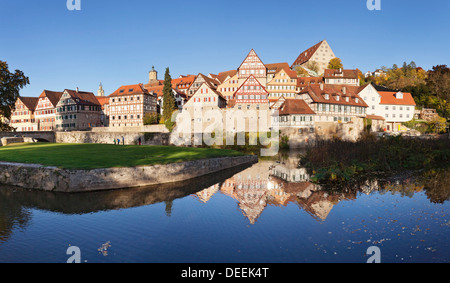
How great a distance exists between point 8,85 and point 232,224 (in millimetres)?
46229

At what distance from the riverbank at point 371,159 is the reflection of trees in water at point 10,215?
19.9 m

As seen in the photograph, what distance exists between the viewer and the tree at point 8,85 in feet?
142

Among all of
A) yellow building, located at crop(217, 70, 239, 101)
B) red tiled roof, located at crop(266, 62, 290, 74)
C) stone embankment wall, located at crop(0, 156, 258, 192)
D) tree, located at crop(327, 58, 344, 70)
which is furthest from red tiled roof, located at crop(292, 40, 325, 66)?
stone embankment wall, located at crop(0, 156, 258, 192)

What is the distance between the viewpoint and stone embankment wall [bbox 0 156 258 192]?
65.8 feet

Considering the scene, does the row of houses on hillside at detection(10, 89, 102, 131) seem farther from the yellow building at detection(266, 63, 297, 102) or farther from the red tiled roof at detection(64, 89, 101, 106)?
the yellow building at detection(266, 63, 297, 102)

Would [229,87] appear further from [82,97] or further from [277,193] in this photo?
[277,193]

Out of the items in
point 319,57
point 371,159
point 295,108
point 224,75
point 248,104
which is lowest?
point 371,159

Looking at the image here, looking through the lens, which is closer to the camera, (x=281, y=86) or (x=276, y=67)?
(x=281, y=86)

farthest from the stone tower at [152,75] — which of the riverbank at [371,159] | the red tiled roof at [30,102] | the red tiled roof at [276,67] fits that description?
the riverbank at [371,159]

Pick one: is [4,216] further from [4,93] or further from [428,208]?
[4,93]

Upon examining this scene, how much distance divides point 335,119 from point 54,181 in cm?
5181

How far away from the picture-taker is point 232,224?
45.6 feet

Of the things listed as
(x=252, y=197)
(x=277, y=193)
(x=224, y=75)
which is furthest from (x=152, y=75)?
(x=252, y=197)

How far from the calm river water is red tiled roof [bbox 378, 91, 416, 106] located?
4949 centimetres
